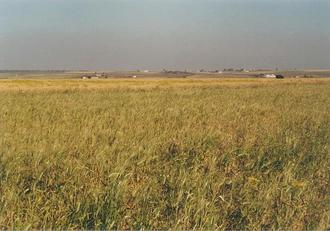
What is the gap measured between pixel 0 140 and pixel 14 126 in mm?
2241

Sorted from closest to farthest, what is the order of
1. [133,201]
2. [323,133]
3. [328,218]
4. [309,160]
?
1. [328,218]
2. [133,201]
3. [309,160]
4. [323,133]

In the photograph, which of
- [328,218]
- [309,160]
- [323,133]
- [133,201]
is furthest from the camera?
[323,133]

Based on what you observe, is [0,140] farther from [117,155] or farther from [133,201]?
[133,201]

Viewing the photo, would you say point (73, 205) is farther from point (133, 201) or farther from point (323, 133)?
point (323, 133)

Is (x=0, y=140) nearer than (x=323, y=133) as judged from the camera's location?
Yes

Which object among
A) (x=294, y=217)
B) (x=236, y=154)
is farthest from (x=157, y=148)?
(x=294, y=217)

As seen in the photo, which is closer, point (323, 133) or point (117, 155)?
point (117, 155)

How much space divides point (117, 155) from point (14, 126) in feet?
12.6

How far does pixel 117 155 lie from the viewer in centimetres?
508

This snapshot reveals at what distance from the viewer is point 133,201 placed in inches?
143

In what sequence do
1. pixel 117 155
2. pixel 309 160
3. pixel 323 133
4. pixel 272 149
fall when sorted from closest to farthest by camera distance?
1. pixel 117 155
2. pixel 309 160
3. pixel 272 149
4. pixel 323 133

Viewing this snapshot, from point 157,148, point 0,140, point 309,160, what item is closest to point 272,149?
point 309,160

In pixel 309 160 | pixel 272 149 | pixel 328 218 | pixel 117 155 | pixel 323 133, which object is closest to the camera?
pixel 328 218

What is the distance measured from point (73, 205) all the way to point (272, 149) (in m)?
3.65
